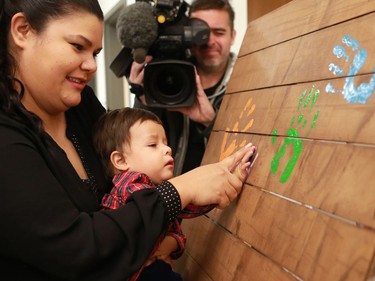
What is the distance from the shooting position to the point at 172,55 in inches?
50.3

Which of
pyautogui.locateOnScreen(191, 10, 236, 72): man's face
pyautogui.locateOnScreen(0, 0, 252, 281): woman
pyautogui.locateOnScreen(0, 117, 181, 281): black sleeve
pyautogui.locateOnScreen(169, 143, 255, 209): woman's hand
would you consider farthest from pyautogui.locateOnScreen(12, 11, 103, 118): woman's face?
pyautogui.locateOnScreen(191, 10, 236, 72): man's face

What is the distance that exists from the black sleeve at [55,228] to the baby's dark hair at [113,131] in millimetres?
260

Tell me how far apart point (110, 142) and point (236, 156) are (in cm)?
29

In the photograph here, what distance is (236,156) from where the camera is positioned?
32.3 inches

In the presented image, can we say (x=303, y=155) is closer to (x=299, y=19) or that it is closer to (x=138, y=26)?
(x=299, y=19)

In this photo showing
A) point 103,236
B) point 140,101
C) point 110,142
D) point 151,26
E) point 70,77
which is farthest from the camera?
point 140,101

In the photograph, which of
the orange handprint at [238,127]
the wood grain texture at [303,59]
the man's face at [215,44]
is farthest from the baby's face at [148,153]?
the man's face at [215,44]

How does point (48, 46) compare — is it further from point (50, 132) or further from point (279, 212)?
point (279, 212)

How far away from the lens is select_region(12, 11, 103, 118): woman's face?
2.31ft

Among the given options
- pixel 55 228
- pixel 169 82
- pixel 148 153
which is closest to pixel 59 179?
pixel 55 228

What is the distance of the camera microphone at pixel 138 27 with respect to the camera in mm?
1165

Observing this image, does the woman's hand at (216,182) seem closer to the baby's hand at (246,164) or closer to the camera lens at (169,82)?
the baby's hand at (246,164)

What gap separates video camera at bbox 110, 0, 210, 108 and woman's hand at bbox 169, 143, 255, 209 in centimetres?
48

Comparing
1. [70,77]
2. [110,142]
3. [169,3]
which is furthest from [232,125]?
[169,3]
